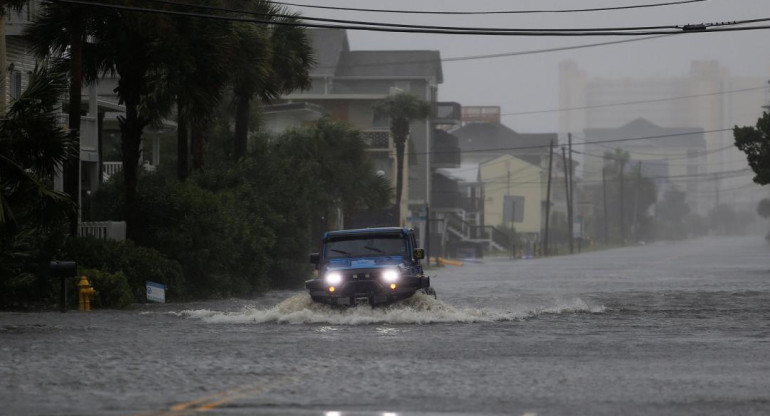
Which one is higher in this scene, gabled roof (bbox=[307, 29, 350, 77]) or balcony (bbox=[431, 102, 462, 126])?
gabled roof (bbox=[307, 29, 350, 77])

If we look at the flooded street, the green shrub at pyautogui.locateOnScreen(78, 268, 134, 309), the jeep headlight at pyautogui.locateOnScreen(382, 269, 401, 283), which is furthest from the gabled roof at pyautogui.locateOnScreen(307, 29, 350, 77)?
the jeep headlight at pyautogui.locateOnScreen(382, 269, 401, 283)

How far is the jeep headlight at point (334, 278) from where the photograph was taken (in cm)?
2712

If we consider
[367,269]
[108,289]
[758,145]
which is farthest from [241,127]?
[367,269]

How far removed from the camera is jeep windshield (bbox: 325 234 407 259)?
28266 mm

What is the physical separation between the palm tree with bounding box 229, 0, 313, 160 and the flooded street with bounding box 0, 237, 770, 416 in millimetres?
9770

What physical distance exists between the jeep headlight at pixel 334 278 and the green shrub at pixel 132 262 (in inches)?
291

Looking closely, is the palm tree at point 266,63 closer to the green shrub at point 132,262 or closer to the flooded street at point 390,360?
the green shrub at point 132,262

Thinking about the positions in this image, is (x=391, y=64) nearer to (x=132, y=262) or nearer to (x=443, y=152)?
(x=443, y=152)

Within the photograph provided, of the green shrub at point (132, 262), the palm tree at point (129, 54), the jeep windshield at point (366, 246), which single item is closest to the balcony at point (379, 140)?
the palm tree at point (129, 54)

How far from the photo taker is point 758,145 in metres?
52.8

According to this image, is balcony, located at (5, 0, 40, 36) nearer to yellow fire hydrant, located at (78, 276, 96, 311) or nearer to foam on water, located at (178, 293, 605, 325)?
yellow fire hydrant, located at (78, 276, 96, 311)

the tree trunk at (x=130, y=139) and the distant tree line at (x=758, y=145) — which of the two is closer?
the tree trunk at (x=130, y=139)

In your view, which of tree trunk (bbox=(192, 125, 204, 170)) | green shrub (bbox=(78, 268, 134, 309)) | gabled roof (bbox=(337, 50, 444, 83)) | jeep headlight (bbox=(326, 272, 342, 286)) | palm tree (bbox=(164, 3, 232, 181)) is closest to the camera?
jeep headlight (bbox=(326, 272, 342, 286))

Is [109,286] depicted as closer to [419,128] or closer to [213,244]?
[213,244]
